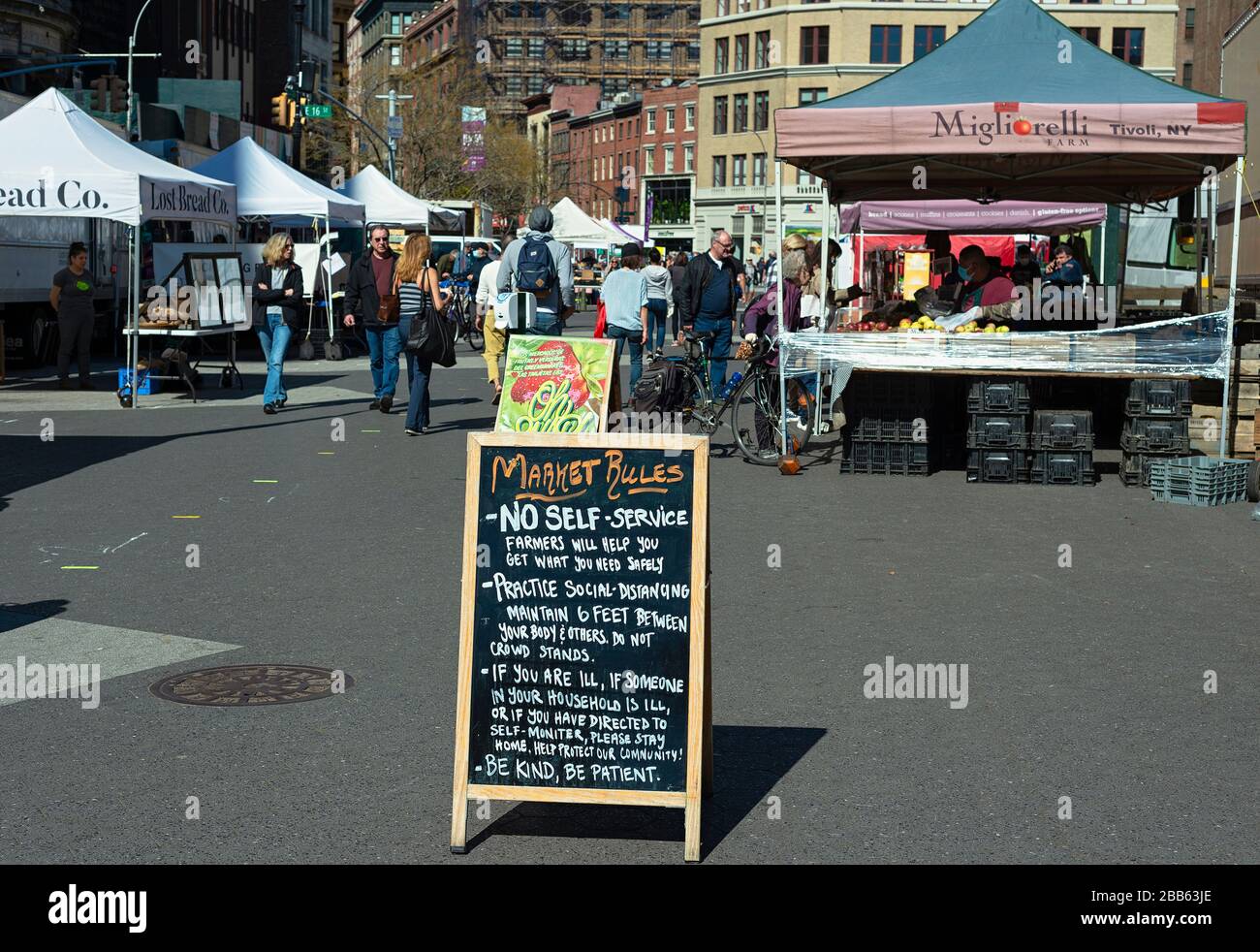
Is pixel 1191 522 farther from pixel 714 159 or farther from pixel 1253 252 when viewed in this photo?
pixel 714 159

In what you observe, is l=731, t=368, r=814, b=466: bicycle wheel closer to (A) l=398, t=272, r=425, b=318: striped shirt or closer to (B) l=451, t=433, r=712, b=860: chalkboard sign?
(A) l=398, t=272, r=425, b=318: striped shirt

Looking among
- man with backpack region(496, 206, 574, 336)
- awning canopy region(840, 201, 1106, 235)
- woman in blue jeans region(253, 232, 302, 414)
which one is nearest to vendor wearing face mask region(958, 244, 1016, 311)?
man with backpack region(496, 206, 574, 336)

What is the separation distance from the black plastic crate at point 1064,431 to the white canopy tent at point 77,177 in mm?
10091

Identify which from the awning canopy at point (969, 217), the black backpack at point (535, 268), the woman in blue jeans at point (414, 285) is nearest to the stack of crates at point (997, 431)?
the black backpack at point (535, 268)

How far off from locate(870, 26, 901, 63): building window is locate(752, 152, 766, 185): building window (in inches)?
354

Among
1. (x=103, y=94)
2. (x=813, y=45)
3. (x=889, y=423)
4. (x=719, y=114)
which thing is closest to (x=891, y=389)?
(x=889, y=423)

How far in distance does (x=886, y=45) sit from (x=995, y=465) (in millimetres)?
81025

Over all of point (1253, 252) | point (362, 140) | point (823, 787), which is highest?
point (362, 140)

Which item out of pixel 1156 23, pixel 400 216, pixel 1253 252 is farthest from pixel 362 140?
pixel 1253 252

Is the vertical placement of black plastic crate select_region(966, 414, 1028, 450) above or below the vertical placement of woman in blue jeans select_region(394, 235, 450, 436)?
below

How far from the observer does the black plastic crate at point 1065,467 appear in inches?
547

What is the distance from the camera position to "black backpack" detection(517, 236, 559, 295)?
15984mm

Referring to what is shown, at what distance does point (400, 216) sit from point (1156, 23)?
63.6m

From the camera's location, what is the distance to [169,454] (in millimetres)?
14867
